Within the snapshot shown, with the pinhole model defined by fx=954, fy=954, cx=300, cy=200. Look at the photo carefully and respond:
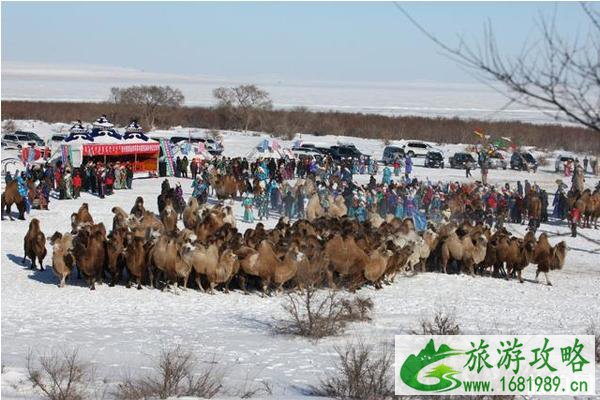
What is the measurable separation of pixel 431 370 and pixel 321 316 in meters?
3.69

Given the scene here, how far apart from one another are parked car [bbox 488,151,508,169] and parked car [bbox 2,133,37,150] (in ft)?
65.2

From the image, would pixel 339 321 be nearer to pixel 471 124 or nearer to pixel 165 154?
pixel 165 154

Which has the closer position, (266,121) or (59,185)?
(59,185)

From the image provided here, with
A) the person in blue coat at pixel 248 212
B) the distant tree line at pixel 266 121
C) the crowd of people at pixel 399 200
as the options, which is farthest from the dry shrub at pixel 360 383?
the distant tree line at pixel 266 121

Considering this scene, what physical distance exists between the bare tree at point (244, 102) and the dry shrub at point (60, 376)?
56467 mm

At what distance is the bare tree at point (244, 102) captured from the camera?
67.5 meters

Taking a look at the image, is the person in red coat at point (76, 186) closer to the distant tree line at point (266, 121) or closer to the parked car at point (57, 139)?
the parked car at point (57, 139)

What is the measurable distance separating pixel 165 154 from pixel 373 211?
11694mm

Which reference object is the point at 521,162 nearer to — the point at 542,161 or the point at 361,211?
the point at 542,161

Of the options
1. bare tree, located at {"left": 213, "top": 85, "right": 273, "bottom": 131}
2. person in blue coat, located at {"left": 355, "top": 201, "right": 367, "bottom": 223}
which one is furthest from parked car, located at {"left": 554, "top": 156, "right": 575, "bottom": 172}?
bare tree, located at {"left": 213, "top": 85, "right": 273, "bottom": 131}

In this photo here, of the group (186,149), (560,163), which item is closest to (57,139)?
(186,149)

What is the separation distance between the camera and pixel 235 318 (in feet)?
46.3

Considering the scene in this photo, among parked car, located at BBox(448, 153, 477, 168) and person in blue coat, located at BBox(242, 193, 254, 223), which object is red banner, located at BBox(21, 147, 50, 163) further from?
parked car, located at BBox(448, 153, 477, 168)

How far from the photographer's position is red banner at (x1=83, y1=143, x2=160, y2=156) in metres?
31.5
